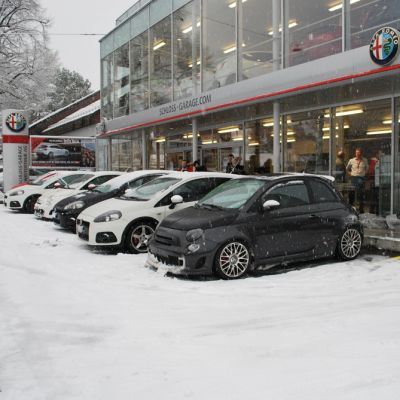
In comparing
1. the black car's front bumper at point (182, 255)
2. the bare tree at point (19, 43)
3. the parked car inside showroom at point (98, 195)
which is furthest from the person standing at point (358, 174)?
the bare tree at point (19, 43)

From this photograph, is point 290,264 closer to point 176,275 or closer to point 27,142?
point 176,275

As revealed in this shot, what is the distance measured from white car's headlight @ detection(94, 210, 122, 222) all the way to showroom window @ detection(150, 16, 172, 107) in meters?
12.2

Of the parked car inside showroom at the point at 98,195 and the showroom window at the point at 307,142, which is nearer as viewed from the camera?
the parked car inside showroom at the point at 98,195

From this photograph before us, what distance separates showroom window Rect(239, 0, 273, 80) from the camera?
14.8m

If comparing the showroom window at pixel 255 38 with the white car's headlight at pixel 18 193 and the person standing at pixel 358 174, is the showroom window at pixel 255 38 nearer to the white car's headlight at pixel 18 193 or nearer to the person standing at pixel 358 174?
the person standing at pixel 358 174

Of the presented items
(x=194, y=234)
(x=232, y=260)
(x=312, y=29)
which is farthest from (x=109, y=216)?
(x=312, y=29)

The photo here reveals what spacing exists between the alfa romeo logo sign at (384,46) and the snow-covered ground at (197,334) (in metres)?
4.88

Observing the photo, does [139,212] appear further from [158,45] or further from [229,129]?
[158,45]

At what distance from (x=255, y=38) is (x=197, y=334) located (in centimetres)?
1285

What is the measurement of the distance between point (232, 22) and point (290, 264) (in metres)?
11.2

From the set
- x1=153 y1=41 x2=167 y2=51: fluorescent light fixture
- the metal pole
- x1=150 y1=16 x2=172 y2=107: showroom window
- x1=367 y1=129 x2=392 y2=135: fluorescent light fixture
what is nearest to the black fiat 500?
x1=367 y1=129 x2=392 y2=135: fluorescent light fixture

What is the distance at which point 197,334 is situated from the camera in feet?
14.9

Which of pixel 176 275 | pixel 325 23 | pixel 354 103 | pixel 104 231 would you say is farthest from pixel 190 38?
pixel 176 275

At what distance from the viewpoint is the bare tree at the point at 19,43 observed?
2938 centimetres
